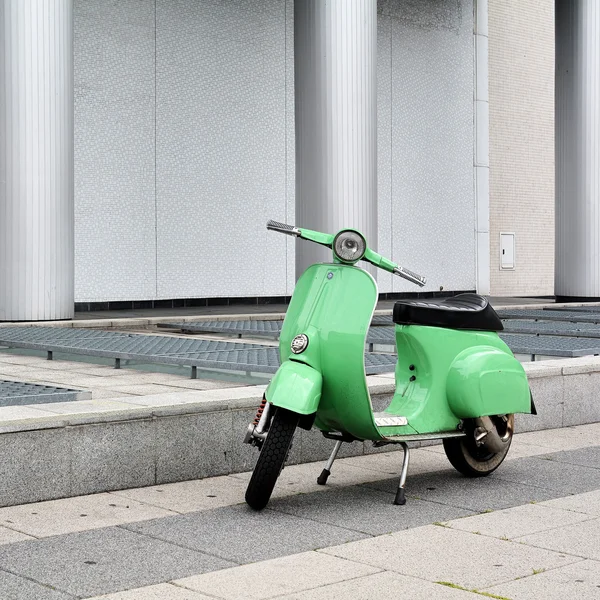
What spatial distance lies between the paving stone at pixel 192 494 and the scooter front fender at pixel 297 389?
582 mm

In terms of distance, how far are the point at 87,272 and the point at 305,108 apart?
13.3 feet

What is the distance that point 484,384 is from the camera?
5074mm

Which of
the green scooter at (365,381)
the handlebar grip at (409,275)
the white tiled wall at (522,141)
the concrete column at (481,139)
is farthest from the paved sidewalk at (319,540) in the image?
the white tiled wall at (522,141)

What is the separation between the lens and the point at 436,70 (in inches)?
783

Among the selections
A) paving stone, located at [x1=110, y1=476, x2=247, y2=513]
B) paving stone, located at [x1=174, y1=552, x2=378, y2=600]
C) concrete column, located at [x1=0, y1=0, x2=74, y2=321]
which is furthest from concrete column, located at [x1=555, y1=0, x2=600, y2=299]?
paving stone, located at [x1=174, y1=552, x2=378, y2=600]

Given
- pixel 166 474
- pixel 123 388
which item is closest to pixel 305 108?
pixel 123 388

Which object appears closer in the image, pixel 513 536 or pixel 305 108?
pixel 513 536

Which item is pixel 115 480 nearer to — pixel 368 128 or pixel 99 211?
pixel 368 128

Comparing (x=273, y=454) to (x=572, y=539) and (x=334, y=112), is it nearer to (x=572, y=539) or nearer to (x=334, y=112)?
(x=572, y=539)

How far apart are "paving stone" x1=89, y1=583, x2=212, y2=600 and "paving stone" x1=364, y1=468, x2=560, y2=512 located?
1763 millimetres

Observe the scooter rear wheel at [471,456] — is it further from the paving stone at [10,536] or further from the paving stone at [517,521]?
the paving stone at [10,536]

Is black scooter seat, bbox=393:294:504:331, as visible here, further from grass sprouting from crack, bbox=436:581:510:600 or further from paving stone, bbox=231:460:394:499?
grass sprouting from crack, bbox=436:581:510:600

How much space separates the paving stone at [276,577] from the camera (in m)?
3.36

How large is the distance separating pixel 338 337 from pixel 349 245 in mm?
439
